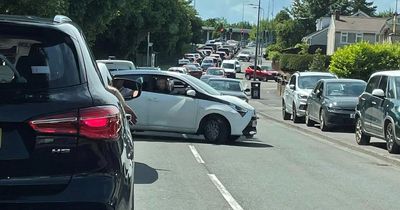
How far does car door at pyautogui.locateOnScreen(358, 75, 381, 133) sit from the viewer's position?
646 inches

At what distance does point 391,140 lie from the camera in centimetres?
1495

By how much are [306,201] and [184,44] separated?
3676 inches

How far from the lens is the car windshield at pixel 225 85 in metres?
27.3

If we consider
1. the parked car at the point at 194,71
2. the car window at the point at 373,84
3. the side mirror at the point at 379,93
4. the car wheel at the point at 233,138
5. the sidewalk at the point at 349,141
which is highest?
the car window at the point at 373,84

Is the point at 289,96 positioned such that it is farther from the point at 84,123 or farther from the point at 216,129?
the point at 84,123

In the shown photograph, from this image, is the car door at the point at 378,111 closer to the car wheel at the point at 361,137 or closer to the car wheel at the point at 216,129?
the car wheel at the point at 361,137

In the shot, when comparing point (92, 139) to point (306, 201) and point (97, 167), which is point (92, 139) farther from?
point (306, 201)

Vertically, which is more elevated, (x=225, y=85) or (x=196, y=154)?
(x=225, y=85)

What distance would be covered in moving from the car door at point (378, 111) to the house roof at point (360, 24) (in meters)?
79.7

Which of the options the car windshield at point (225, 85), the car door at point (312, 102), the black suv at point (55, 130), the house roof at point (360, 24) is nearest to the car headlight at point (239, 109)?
the car door at point (312, 102)

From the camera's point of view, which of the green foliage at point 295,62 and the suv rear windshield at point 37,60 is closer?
the suv rear windshield at point 37,60

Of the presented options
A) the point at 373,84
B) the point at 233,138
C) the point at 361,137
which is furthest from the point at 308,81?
the point at 233,138

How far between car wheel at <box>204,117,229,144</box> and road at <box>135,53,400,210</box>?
1.09 ft

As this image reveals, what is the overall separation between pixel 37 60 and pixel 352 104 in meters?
17.6
